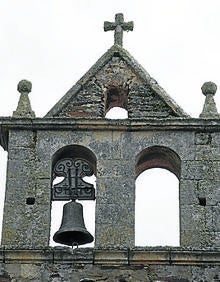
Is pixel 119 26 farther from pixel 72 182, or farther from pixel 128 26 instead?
pixel 72 182

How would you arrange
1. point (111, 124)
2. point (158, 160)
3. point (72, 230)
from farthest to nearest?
point (158, 160)
point (111, 124)
point (72, 230)

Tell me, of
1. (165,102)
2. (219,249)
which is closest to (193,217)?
(219,249)

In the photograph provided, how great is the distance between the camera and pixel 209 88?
19.5 m

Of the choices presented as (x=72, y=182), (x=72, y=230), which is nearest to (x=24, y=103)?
(x=72, y=182)

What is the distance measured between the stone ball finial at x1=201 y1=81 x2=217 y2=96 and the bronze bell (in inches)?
105

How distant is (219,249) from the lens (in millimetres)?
17828

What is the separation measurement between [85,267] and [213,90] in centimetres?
349

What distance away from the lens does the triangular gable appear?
19297 mm

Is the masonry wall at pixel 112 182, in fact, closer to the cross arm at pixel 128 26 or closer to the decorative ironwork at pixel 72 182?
the decorative ironwork at pixel 72 182

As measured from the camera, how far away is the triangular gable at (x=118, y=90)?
1930 centimetres

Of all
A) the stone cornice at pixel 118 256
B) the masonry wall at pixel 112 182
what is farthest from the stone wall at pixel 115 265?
A: the masonry wall at pixel 112 182

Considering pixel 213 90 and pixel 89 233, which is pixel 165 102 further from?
pixel 89 233

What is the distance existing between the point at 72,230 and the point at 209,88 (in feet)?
10.1

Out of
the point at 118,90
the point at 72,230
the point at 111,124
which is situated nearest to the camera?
the point at 72,230
